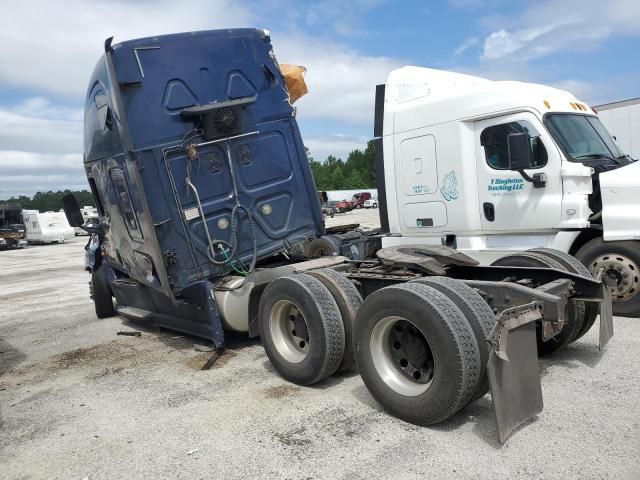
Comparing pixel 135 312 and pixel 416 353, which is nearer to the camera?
pixel 416 353

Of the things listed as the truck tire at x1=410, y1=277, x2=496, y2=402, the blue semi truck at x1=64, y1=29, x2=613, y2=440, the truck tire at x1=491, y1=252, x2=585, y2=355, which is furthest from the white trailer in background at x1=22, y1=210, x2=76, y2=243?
the truck tire at x1=410, y1=277, x2=496, y2=402

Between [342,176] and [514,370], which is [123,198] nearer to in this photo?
[514,370]

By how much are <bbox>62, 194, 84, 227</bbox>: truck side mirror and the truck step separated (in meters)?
1.67

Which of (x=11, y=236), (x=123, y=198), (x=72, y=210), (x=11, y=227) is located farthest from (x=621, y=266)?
(x=11, y=227)

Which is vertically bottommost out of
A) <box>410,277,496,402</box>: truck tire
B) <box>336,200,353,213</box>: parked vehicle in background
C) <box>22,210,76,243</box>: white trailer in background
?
<box>336,200,353,213</box>: parked vehicle in background

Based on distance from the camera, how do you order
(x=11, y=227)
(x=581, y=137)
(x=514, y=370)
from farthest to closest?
1. (x=11, y=227)
2. (x=581, y=137)
3. (x=514, y=370)

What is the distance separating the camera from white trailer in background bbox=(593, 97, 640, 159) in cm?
1313

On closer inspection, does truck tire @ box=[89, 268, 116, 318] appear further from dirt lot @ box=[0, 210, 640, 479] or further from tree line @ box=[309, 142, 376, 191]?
tree line @ box=[309, 142, 376, 191]

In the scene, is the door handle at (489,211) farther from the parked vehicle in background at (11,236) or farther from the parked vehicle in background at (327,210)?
the parked vehicle in background at (11,236)

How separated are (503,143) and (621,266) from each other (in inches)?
77.1

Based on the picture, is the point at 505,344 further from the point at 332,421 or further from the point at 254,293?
the point at 254,293

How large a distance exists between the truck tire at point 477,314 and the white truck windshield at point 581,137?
12.1 feet

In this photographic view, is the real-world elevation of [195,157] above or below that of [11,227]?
above

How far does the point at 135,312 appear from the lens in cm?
720
